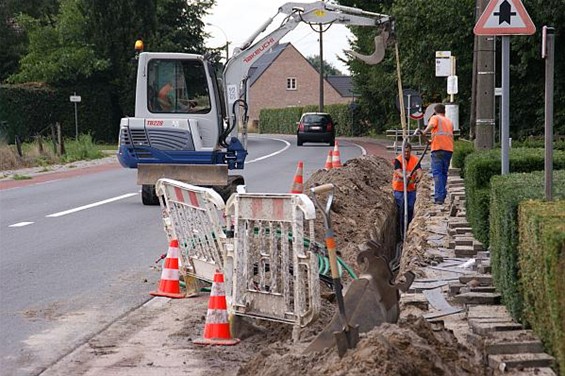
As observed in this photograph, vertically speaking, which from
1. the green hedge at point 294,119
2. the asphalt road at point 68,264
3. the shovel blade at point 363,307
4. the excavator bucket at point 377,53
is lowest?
the green hedge at point 294,119

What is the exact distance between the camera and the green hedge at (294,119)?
72562 mm

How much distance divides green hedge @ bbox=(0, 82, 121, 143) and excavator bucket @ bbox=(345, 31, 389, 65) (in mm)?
34770

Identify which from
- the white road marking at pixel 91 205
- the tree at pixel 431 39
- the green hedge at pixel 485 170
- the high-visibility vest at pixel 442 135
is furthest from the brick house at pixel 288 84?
the green hedge at pixel 485 170

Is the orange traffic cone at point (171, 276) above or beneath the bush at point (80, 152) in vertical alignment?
above

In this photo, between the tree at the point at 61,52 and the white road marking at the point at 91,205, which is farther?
the tree at the point at 61,52

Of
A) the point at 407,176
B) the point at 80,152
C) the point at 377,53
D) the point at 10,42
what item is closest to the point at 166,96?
the point at 377,53

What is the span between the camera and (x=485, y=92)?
16.8m

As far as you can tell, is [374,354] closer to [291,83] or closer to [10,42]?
[10,42]

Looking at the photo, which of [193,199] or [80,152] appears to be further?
[80,152]

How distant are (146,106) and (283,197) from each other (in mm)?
12569

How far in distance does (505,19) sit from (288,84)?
322ft

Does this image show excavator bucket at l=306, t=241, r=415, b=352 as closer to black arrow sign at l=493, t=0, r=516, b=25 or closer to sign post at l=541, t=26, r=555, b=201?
sign post at l=541, t=26, r=555, b=201

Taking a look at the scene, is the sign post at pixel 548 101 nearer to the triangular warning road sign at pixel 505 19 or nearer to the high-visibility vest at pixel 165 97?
the triangular warning road sign at pixel 505 19

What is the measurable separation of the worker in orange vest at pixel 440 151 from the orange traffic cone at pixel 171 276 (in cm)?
A: 825
